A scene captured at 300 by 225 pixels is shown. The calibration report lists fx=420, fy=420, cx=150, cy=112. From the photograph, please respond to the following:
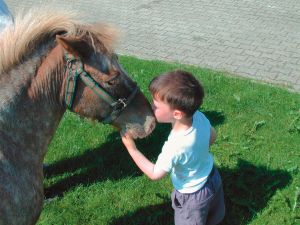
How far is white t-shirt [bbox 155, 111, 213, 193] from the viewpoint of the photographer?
2.97 metres

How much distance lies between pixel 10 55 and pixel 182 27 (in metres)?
7.00

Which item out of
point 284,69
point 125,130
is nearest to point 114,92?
point 125,130

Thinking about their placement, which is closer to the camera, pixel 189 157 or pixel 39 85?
pixel 39 85

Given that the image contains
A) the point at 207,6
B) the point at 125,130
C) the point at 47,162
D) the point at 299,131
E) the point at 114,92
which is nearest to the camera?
the point at 114,92

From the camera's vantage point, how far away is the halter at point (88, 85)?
8.11 ft

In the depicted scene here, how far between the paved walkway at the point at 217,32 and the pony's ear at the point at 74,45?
4231 mm

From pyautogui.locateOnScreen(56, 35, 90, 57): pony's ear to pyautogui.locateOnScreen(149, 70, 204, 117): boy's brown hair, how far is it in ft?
2.09

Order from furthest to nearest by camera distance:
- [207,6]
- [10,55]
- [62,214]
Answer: [207,6] → [62,214] → [10,55]

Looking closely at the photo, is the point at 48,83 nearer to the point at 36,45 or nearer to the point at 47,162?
the point at 36,45

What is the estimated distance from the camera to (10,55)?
242 cm

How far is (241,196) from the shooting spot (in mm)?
4129

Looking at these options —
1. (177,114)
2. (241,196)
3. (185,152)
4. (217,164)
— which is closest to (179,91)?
(177,114)

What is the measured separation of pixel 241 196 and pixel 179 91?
5.79 ft

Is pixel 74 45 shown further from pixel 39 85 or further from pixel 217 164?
pixel 217 164
